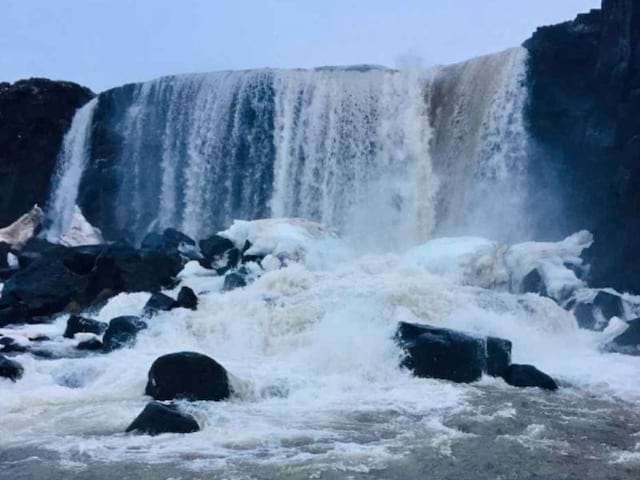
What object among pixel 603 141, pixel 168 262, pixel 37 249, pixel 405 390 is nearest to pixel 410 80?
pixel 603 141

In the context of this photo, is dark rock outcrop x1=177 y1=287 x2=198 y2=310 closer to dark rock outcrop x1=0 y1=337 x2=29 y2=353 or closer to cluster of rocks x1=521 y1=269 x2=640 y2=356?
dark rock outcrop x1=0 y1=337 x2=29 y2=353

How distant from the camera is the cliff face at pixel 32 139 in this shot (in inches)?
1614

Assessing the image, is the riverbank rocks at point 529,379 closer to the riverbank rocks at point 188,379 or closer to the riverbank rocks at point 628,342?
the riverbank rocks at point 628,342

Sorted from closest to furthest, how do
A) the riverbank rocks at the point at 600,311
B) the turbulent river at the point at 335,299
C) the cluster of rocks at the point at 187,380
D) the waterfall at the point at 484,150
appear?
1. the turbulent river at the point at 335,299
2. the cluster of rocks at the point at 187,380
3. the riverbank rocks at the point at 600,311
4. the waterfall at the point at 484,150

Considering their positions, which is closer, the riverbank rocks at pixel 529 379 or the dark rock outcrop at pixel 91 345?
the riverbank rocks at pixel 529 379

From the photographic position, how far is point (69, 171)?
133 feet

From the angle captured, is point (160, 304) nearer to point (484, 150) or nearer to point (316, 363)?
point (316, 363)

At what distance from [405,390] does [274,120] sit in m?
23.1

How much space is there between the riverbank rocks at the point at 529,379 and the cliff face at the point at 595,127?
30.2ft

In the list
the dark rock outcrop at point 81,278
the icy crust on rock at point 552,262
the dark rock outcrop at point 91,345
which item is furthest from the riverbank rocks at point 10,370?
the icy crust on rock at point 552,262

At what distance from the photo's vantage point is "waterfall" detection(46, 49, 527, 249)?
2930 centimetres

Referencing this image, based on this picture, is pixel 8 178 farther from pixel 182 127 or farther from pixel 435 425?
pixel 435 425

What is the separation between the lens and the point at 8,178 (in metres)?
41.3

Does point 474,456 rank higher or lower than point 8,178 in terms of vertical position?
lower
